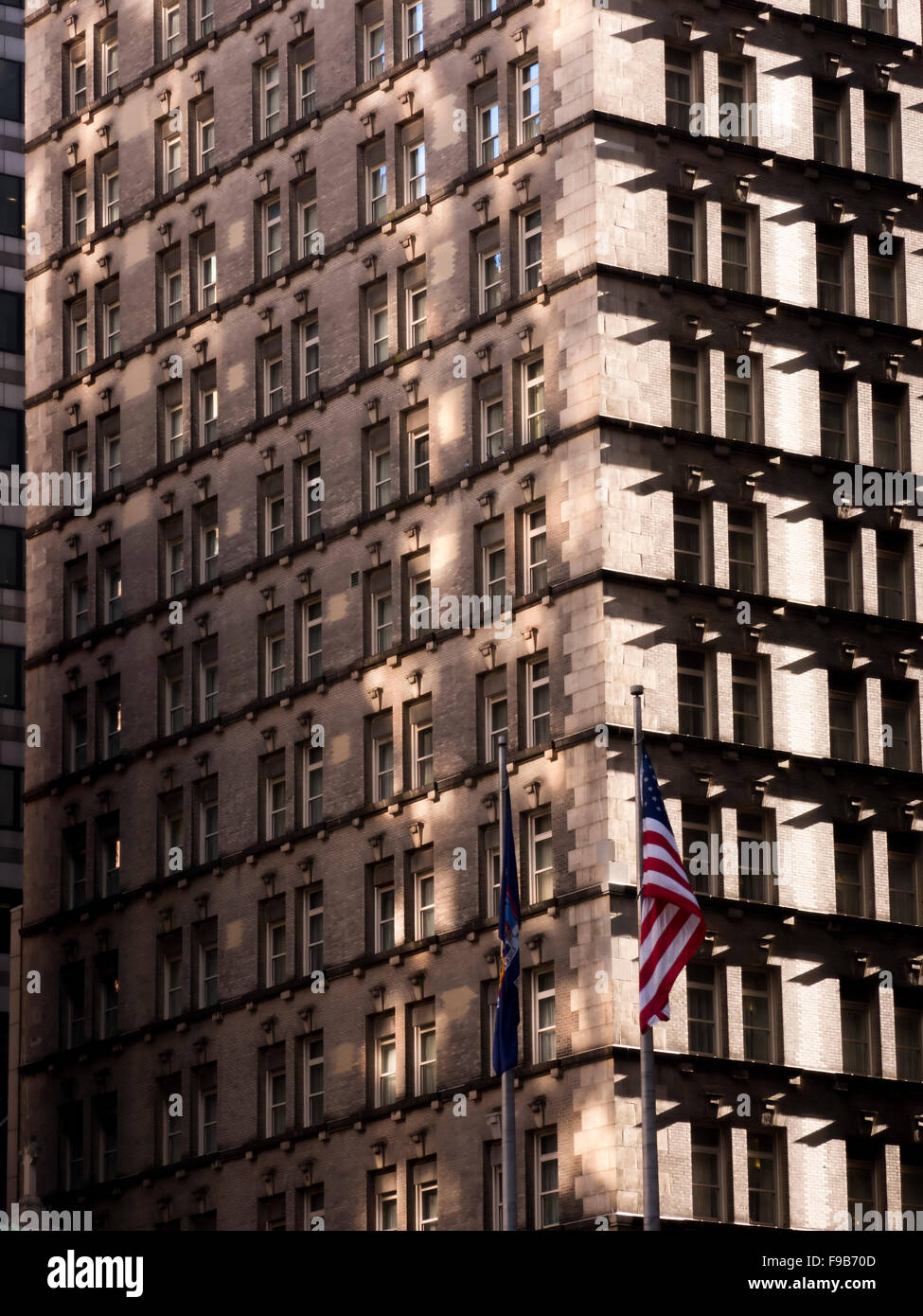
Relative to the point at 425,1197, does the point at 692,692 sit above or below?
above

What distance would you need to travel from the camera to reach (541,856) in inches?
3044

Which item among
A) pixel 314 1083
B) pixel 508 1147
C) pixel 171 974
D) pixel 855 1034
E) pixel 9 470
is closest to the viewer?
pixel 508 1147

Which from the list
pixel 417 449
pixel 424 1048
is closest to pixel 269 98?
pixel 417 449

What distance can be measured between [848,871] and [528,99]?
22.6 m

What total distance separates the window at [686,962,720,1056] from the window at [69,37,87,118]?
137 ft

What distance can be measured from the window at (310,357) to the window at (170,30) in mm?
12963

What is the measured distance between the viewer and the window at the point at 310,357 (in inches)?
3519

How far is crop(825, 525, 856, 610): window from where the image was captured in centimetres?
8112

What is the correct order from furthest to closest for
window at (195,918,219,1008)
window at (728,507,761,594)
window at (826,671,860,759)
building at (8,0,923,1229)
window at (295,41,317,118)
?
window at (295,41,317,118), window at (195,918,219,1008), window at (826,671,860,759), window at (728,507,761,594), building at (8,0,923,1229)

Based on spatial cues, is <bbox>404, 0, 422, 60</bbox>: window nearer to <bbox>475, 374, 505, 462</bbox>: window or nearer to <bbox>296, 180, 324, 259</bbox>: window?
<bbox>296, 180, 324, 259</bbox>: window

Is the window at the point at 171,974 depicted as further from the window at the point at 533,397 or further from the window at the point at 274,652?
the window at the point at 533,397

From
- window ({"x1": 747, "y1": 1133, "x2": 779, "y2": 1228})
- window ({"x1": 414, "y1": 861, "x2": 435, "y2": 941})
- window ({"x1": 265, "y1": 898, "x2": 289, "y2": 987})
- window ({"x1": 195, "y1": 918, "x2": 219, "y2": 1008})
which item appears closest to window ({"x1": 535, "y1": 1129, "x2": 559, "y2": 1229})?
window ({"x1": 747, "y1": 1133, "x2": 779, "y2": 1228})

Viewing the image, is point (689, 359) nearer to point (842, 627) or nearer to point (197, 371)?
point (842, 627)

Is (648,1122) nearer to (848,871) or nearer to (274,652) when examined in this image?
(848,871)
